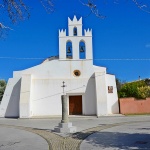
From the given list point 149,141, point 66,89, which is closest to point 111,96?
point 66,89

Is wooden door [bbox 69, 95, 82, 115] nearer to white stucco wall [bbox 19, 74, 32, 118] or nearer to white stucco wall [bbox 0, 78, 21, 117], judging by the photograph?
white stucco wall [bbox 19, 74, 32, 118]

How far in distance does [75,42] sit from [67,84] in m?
4.33

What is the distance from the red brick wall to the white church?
0.73m

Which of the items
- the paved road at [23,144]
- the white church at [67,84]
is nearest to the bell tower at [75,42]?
the white church at [67,84]

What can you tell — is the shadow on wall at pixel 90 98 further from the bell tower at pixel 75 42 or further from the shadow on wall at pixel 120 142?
the shadow on wall at pixel 120 142

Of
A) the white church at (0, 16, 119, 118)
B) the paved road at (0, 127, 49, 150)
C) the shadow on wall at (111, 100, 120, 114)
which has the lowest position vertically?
the paved road at (0, 127, 49, 150)

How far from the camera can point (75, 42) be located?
2652 cm

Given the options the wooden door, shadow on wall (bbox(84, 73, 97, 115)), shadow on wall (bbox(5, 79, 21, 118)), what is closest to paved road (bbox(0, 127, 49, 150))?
shadow on wall (bbox(84, 73, 97, 115))

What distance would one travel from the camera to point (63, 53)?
2639cm

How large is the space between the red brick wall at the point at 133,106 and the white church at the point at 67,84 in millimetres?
734

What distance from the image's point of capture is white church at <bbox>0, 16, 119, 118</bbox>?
25.4 m

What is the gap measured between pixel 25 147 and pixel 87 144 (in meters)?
2.46

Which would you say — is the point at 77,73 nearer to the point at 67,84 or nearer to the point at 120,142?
the point at 67,84

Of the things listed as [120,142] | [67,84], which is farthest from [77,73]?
[120,142]
